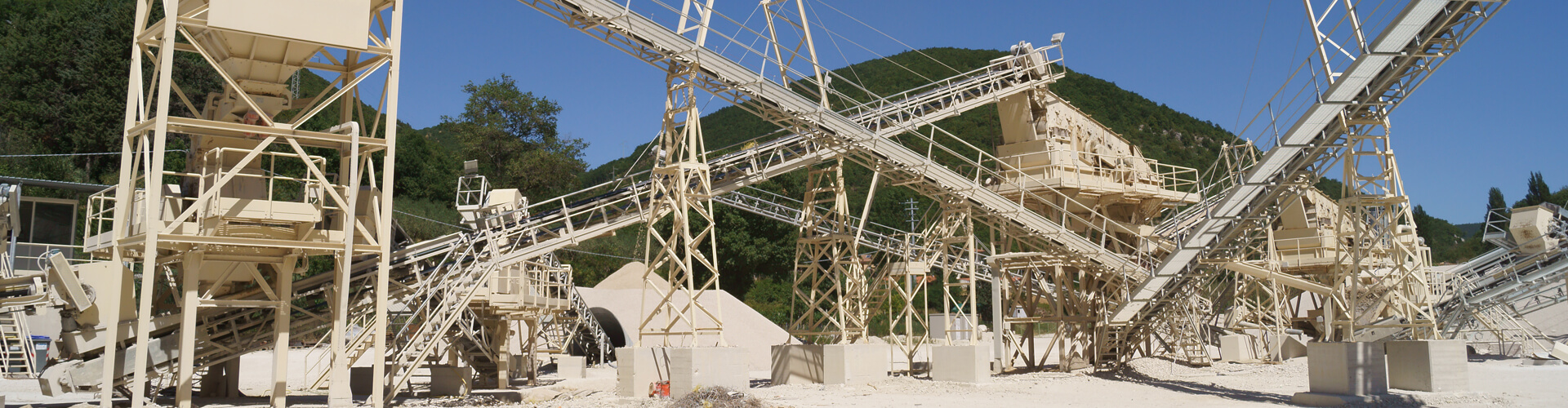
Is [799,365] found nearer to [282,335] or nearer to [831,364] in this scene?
[831,364]

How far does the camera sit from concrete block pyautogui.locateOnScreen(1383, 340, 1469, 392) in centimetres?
1773

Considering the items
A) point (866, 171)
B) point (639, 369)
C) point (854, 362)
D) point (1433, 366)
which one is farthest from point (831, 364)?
point (866, 171)

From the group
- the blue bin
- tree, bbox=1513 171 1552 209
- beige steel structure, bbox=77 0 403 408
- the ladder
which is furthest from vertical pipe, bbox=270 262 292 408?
tree, bbox=1513 171 1552 209

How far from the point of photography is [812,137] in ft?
68.1

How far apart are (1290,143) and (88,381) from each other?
801 inches

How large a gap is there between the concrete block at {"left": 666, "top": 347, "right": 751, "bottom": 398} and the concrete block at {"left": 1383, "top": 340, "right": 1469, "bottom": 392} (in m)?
11.8

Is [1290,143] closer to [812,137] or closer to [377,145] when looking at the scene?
[812,137]

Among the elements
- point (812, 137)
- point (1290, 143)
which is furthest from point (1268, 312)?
point (812, 137)

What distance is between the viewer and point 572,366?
29266 millimetres

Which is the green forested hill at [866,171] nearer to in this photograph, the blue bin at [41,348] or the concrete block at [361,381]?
the blue bin at [41,348]

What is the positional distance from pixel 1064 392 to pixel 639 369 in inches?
326

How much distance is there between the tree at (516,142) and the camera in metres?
52.2

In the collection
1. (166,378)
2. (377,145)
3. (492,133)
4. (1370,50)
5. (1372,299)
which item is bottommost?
(166,378)

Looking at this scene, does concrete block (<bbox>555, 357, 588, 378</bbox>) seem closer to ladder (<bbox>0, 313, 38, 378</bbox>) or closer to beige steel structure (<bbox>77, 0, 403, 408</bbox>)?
ladder (<bbox>0, 313, 38, 378</bbox>)
